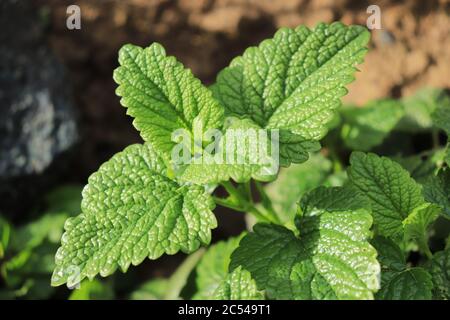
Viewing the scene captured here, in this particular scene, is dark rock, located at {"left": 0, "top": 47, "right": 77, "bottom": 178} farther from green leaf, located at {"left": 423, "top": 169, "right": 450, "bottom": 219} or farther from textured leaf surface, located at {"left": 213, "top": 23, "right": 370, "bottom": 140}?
green leaf, located at {"left": 423, "top": 169, "right": 450, "bottom": 219}

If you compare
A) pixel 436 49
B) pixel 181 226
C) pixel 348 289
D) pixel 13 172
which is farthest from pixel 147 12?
pixel 348 289

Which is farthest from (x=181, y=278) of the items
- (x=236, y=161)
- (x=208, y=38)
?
(x=208, y=38)

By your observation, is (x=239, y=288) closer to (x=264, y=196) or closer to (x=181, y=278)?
(x=264, y=196)

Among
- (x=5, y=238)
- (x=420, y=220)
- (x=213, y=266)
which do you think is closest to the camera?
(x=420, y=220)

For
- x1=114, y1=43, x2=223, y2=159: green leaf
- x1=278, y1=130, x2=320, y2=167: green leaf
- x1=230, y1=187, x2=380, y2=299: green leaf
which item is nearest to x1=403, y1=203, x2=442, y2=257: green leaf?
x1=230, y1=187, x2=380, y2=299: green leaf

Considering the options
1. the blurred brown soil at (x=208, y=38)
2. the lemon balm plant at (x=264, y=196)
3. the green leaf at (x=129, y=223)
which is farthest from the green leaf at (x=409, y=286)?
the blurred brown soil at (x=208, y=38)

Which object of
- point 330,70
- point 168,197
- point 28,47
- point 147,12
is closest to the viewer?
point 168,197

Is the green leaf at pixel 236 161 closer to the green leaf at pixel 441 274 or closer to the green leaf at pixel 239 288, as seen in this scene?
the green leaf at pixel 239 288

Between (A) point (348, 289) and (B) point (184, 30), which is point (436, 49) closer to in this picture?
(B) point (184, 30)
